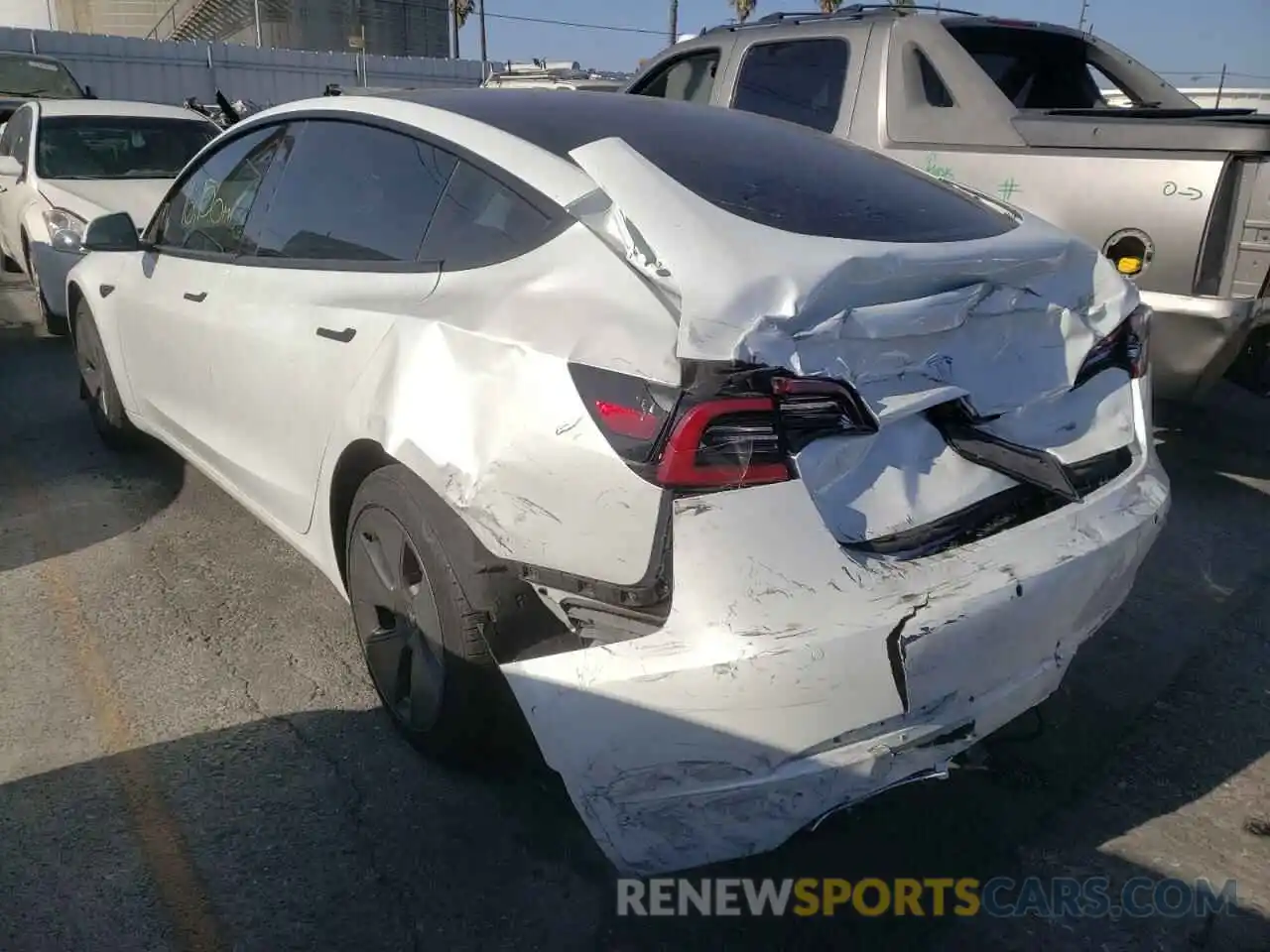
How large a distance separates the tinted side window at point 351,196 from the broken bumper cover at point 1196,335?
283 cm

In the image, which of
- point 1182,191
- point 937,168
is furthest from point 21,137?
point 1182,191

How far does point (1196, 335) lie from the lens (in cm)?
402

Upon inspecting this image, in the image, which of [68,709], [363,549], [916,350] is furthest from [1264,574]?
[68,709]

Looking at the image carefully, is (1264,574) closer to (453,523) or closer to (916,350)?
(916,350)

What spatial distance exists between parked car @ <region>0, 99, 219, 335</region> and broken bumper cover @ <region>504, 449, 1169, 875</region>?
6.14 metres

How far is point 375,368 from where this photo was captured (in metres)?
2.52

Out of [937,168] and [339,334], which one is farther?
[937,168]

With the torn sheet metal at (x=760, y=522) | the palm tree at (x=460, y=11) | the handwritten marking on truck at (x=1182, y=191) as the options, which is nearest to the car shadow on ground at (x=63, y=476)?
the torn sheet metal at (x=760, y=522)

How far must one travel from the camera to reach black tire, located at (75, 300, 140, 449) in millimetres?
4648

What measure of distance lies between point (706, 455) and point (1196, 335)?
9.95 ft

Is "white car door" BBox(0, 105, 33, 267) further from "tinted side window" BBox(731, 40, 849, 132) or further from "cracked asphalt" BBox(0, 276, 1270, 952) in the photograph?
"tinted side window" BBox(731, 40, 849, 132)

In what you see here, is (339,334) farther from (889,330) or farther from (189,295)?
(889,330)

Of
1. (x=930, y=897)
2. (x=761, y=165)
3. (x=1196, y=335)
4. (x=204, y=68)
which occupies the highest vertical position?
(x=204, y=68)

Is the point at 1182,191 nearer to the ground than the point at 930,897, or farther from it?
farther from it
